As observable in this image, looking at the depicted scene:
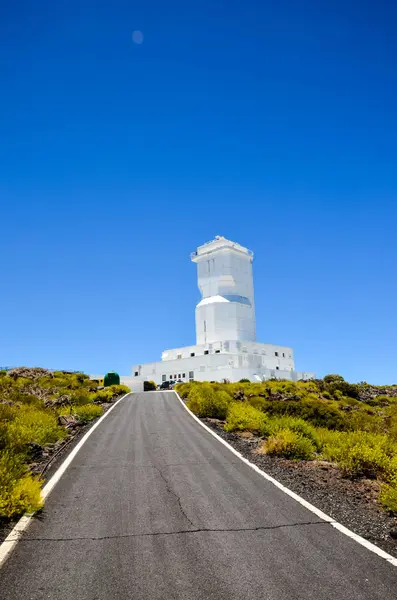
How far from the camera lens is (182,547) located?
557 cm

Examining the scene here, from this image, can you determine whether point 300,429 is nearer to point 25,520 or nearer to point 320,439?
point 320,439

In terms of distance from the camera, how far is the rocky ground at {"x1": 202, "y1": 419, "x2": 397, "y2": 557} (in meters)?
6.58

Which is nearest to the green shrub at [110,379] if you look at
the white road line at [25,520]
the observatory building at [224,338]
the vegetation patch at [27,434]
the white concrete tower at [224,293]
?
the vegetation patch at [27,434]

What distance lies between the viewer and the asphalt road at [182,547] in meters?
4.50

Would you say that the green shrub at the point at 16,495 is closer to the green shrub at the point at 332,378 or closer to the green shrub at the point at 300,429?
the green shrub at the point at 300,429

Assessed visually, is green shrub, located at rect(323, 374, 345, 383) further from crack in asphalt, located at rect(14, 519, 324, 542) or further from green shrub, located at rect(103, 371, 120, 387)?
crack in asphalt, located at rect(14, 519, 324, 542)

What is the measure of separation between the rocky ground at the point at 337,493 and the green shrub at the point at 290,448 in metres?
0.32

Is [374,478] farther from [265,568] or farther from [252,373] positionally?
[252,373]

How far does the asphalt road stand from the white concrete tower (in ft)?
224

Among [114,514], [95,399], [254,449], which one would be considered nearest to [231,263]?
[95,399]

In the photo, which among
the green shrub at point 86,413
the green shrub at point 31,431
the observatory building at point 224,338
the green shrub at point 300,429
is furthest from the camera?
the observatory building at point 224,338

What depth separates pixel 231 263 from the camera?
83562 millimetres

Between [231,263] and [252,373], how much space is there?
87.0 feet

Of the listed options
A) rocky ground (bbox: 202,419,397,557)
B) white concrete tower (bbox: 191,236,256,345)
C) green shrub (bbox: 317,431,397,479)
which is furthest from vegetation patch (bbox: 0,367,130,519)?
white concrete tower (bbox: 191,236,256,345)
